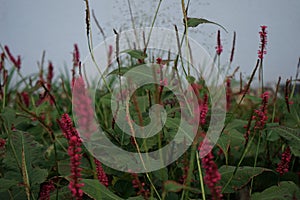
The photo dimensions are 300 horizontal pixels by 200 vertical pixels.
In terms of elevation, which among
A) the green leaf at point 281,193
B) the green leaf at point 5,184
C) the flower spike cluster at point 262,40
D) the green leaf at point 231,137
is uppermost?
the flower spike cluster at point 262,40

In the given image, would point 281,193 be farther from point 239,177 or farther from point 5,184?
point 5,184

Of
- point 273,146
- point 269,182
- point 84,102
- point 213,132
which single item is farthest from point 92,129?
point 273,146

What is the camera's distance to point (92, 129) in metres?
0.39

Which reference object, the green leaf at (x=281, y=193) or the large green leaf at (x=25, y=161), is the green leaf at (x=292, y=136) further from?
the large green leaf at (x=25, y=161)

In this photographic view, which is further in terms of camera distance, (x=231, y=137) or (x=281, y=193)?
(x=231, y=137)

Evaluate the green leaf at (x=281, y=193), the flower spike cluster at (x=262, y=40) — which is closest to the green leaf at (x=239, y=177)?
the green leaf at (x=281, y=193)

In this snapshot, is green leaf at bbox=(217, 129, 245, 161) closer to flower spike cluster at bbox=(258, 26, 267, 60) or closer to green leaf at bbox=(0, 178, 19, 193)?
flower spike cluster at bbox=(258, 26, 267, 60)

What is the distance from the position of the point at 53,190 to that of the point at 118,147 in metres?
0.16

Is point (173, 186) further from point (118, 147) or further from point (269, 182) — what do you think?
point (269, 182)

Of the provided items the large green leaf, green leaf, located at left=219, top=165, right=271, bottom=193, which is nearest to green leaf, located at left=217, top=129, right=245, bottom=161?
green leaf, located at left=219, top=165, right=271, bottom=193

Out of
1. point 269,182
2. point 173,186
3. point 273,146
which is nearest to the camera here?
point 173,186

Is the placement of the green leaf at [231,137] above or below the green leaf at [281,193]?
above

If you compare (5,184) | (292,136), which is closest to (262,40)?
(292,136)

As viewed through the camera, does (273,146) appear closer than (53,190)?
No
